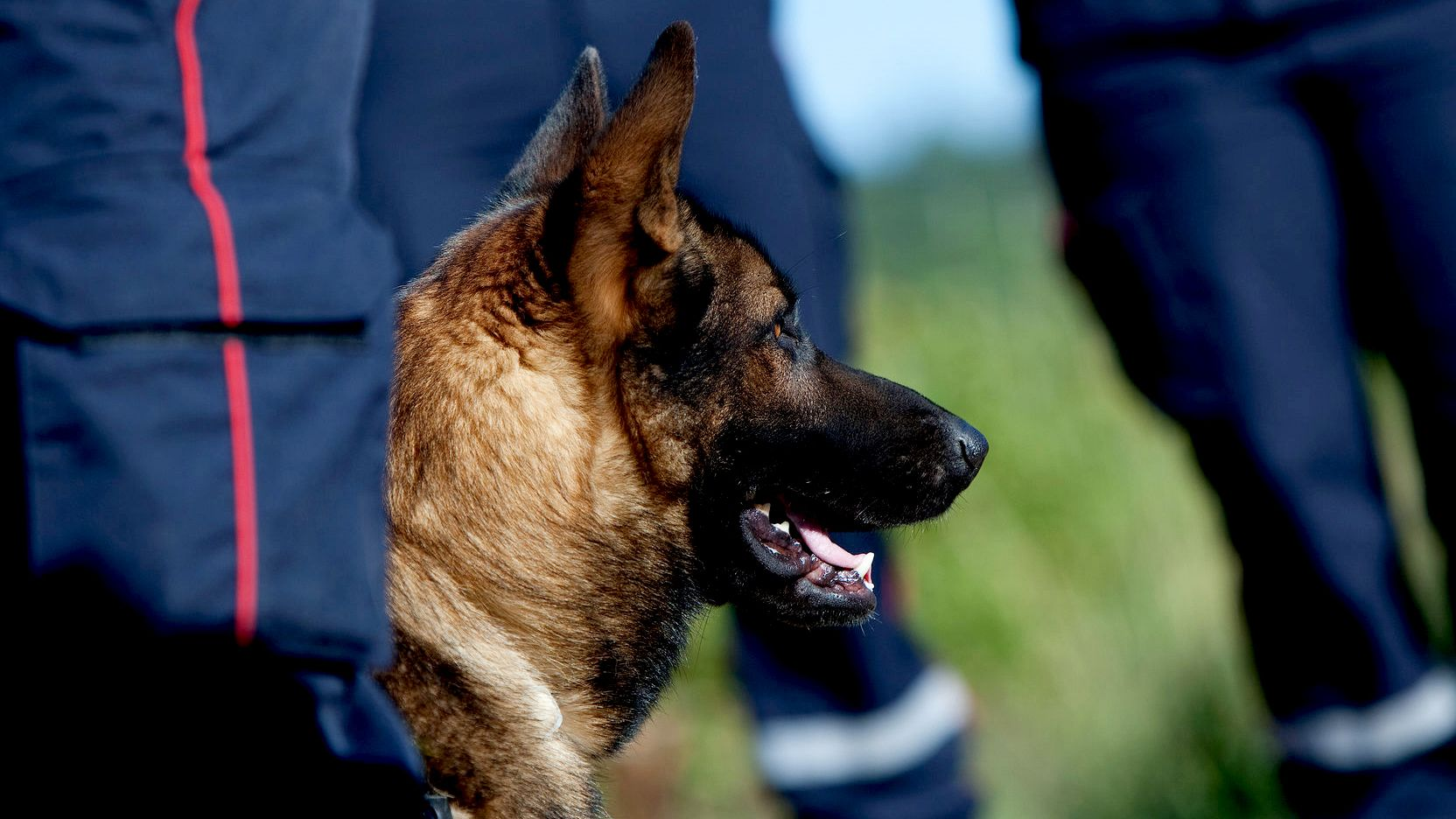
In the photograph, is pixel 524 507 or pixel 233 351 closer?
pixel 233 351

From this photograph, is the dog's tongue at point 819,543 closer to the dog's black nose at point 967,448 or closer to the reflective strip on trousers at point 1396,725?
the dog's black nose at point 967,448

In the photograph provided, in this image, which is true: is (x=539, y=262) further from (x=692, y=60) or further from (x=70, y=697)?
(x=70, y=697)

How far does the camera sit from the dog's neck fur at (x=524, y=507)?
1.78 meters

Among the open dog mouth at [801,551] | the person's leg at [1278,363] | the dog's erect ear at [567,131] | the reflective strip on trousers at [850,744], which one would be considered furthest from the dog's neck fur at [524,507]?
the person's leg at [1278,363]

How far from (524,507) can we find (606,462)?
0.53 feet

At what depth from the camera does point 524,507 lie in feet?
5.97

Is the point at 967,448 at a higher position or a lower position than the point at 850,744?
higher

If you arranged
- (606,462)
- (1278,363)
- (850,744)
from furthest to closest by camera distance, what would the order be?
(850,744), (1278,363), (606,462)

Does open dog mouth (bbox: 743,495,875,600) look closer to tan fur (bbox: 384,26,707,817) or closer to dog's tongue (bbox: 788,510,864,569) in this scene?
dog's tongue (bbox: 788,510,864,569)

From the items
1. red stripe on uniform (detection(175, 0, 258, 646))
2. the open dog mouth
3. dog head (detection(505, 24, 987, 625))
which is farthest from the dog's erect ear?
red stripe on uniform (detection(175, 0, 258, 646))

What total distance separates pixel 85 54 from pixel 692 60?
0.68m

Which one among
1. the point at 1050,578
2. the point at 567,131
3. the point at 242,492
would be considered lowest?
the point at 1050,578

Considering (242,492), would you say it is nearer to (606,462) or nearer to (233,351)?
(233,351)

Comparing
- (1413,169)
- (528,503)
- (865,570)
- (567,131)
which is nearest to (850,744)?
(865,570)
